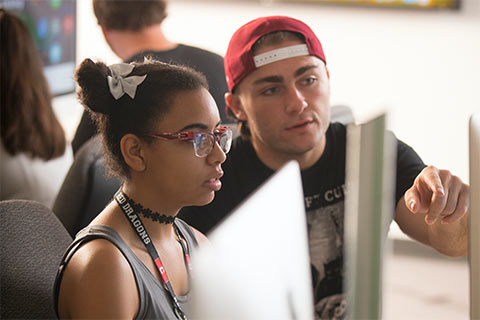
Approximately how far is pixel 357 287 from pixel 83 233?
1.04 ft

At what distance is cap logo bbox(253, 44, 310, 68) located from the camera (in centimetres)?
93

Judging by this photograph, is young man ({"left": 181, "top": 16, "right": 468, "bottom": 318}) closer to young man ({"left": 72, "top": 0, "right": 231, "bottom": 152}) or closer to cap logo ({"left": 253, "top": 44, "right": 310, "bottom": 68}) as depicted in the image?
cap logo ({"left": 253, "top": 44, "right": 310, "bottom": 68})

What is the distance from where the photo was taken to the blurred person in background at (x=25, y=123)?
1767 millimetres

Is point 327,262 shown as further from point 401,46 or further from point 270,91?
point 401,46

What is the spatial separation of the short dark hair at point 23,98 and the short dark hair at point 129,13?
1.80 feet

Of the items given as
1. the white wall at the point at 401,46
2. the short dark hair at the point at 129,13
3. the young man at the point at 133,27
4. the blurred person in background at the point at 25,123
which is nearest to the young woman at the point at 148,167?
the young man at the point at 133,27

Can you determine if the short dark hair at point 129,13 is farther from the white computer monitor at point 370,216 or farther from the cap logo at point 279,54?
the white computer monitor at point 370,216

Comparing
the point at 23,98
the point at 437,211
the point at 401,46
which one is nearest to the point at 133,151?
the point at 437,211

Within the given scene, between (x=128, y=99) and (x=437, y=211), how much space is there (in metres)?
0.43

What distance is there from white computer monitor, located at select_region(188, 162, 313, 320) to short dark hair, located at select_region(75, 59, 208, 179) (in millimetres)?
184

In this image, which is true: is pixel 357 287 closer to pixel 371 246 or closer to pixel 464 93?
pixel 371 246

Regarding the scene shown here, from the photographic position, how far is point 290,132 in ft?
3.11

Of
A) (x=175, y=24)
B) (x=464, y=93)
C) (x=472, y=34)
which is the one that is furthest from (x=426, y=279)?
(x=175, y=24)

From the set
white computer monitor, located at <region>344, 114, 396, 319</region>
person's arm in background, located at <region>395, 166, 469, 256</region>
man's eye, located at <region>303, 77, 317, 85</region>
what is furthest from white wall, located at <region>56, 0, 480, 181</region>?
white computer monitor, located at <region>344, 114, 396, 319</region>
